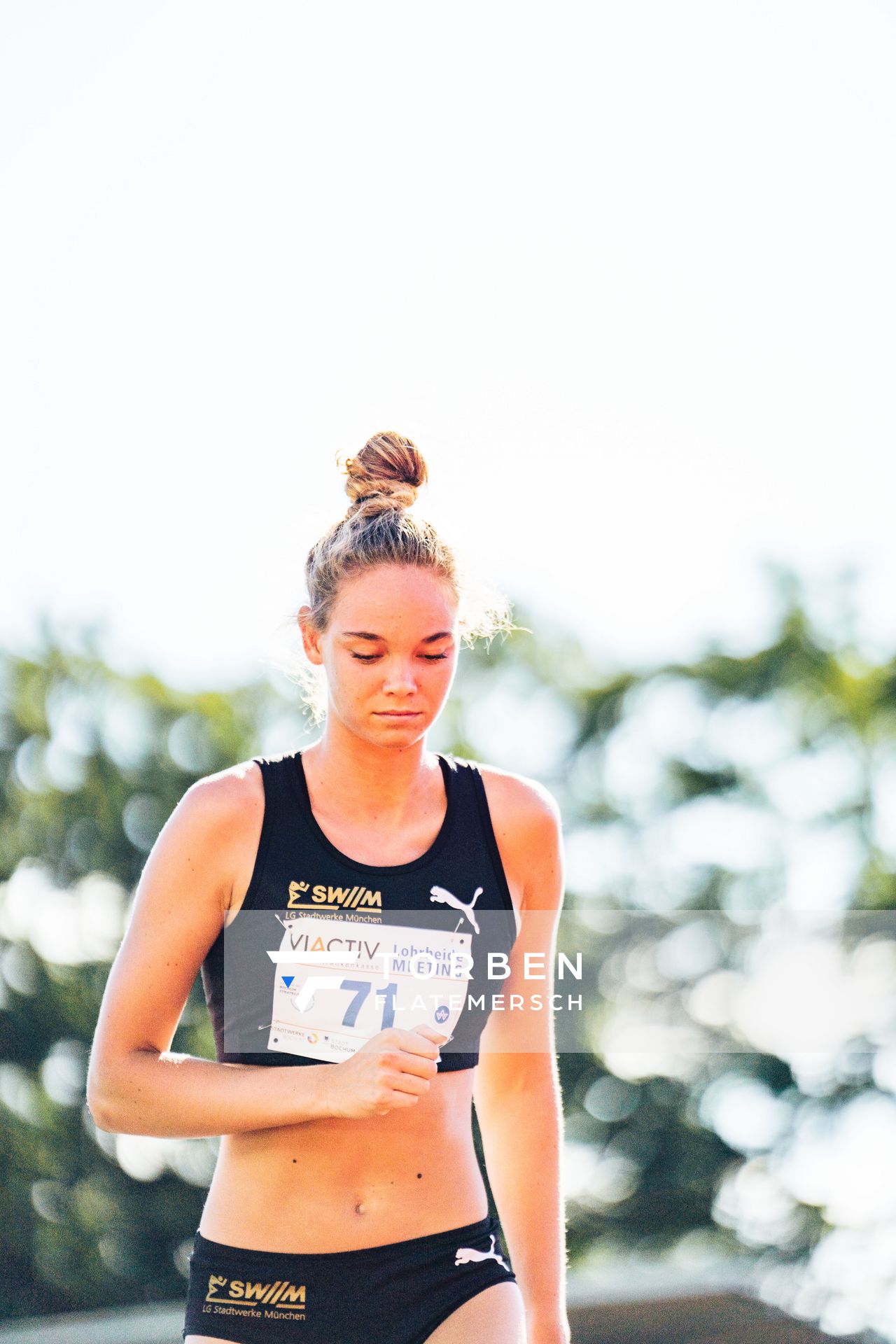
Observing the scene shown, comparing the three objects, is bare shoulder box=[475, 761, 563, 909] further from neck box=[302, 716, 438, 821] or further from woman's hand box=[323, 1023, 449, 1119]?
woman's hand box=[323, 1023, 449, 1119]

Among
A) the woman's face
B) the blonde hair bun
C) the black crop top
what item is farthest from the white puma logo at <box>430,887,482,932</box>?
the blonde hair bun

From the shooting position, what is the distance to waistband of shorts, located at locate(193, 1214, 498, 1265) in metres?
2.21

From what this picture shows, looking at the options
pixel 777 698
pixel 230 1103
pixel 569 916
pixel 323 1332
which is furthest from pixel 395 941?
pixel 777 698

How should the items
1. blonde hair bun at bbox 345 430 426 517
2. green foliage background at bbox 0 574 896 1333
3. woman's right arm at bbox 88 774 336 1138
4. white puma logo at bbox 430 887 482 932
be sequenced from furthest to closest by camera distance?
1. green foliage background at bbox 0 574 896 1333
2. blonde hair bun at bbox 345 430 426 517
3. white puma logo at bbox 430 887 482 932
4. woman's right arm at bbox 88 774 336 1138

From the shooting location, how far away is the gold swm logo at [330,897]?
2287mm

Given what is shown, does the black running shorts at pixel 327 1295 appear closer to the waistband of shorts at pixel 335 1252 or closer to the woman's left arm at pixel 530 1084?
the waistband of shorts at pixel 335 1252

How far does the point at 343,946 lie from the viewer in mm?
2336

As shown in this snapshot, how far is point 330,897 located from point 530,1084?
55cm

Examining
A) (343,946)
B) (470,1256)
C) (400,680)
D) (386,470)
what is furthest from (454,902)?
(386,470)

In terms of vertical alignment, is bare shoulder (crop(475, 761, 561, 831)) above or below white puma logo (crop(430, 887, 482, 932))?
above

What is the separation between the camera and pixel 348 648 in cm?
234

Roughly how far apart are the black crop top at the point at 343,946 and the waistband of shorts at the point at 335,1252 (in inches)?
10.4

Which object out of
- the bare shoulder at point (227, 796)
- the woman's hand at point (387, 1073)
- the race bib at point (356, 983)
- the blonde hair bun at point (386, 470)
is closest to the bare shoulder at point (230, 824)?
the bare shoulder at point (227, 796)

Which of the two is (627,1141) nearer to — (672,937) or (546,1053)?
(672,937)
